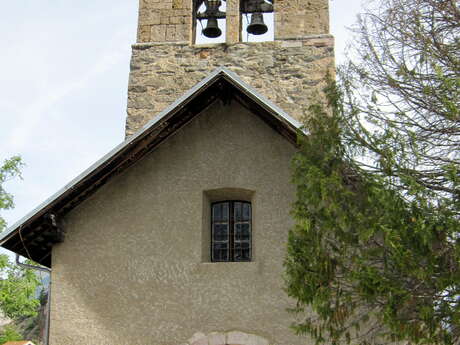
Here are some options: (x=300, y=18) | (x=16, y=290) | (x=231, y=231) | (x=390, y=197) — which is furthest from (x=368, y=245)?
(x=16, y=290)

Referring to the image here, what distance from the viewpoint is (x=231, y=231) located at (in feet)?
26.0

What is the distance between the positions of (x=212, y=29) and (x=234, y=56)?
0.69 meters

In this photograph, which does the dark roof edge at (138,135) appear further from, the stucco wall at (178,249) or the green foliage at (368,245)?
the green foliage at (368,245)

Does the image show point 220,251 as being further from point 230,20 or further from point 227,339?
point 230,20

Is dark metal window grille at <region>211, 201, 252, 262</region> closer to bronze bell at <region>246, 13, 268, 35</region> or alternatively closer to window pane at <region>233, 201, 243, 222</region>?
window pane at <region>233, 201, 243, 222</region>

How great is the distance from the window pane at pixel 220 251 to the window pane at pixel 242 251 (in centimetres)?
12

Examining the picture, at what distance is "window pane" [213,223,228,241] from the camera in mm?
7910

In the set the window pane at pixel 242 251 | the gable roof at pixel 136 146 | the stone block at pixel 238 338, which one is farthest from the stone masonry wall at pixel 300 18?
the stone block at pixel 238 338

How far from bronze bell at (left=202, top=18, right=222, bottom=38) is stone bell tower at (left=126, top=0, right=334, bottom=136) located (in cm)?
19

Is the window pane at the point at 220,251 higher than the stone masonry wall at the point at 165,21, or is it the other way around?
the stone masonry wall at the point at 165,21

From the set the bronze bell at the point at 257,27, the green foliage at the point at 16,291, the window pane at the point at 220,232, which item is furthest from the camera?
the green foliage at the point at 16,291

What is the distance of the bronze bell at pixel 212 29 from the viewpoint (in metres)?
10.8

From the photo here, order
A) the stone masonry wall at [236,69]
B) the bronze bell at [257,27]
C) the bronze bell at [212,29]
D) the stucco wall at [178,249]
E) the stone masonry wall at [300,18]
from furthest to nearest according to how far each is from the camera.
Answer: the bronze bell at [212,29] < the bronze bell at [257,27] < the stone masonry wall at [300,18] < the stone masonry wall at [236,69] < the stucco wall at [178,249]

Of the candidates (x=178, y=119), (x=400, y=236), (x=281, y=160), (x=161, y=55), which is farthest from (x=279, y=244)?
(x=161, y=55)
